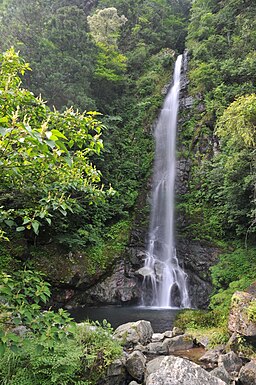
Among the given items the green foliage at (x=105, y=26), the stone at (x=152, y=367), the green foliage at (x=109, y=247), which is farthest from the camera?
the green foliage at (x=105, y=26)

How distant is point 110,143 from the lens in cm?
1689

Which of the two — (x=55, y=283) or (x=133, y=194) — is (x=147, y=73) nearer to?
(x=133, y=194)

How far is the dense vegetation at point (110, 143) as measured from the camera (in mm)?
2963

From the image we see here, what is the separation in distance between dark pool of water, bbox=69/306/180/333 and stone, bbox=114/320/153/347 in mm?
1394

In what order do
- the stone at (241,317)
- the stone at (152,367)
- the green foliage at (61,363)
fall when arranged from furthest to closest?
the stone at (241,317) < the stone at (152,367) < the green foliage at (61,363)

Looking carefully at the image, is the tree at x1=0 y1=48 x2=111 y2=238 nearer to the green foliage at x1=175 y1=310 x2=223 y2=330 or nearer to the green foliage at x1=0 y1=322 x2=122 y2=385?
the green foliage at x1=0 y1=322 x2=122 y2=385

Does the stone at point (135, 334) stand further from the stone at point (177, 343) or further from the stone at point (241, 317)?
the stone at point (241, 317)

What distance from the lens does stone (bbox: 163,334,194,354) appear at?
6.52 m

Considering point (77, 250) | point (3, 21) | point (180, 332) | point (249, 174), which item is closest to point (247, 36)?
point (249, 174)

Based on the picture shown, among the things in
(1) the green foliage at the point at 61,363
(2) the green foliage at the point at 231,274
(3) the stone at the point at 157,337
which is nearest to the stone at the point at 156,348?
(3) the stone at the point at 157,337

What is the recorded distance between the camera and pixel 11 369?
140 inches

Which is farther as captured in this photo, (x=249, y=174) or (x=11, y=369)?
(x=249, y=174)

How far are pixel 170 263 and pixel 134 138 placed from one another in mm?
9201

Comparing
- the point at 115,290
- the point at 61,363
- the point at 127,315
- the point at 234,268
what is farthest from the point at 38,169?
the point at 115,290
